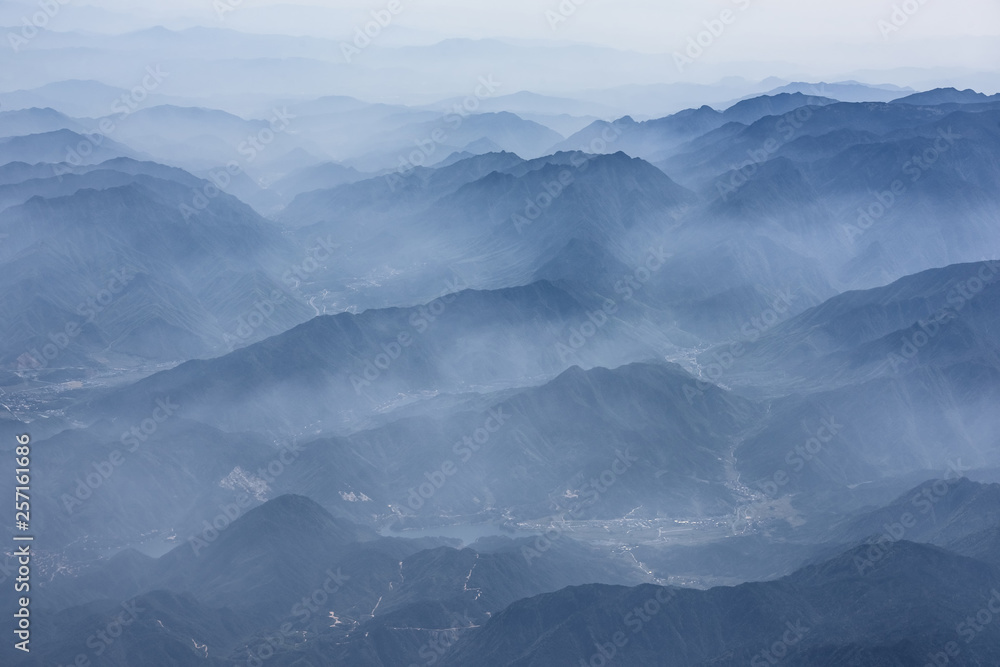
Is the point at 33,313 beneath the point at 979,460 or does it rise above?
beneath

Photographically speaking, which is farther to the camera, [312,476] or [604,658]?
[312,476]

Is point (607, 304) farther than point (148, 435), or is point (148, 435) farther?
point (607, 304)

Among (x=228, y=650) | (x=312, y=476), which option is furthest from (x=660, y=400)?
(x=228, y=650)

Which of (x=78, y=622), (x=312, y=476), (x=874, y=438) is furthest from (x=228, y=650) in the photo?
(x=874, y=438)

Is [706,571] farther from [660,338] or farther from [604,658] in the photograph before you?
[660,338]

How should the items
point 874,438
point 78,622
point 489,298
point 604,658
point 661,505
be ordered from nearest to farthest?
1. point 604,658
2. point 78,622
3. point 661,505
4. point 874,438
5. point 489,298

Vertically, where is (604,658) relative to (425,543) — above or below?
above

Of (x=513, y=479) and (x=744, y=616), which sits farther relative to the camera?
(x=513, y=479)

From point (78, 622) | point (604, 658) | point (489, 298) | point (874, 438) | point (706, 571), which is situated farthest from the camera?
point (489, 298)

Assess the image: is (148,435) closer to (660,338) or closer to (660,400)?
(660,400)
